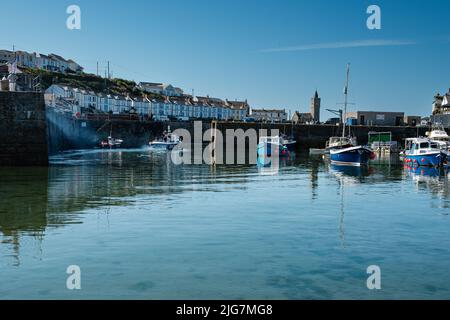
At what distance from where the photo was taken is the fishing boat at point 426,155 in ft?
132

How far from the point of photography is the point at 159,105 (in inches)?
5192

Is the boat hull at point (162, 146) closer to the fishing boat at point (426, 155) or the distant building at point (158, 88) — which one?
the fishing boat at point (426, 155)

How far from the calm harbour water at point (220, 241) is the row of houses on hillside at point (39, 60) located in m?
130

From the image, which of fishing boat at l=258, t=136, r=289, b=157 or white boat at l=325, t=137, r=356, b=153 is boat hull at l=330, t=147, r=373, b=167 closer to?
white boat at l=325, t=137, r=356, b=153

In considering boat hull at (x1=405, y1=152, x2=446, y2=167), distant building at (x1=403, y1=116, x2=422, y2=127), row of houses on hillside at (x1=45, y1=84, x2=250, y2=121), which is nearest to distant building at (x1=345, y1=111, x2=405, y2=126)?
distant building at (x1=403, y1=116, x2=422, y2=127)

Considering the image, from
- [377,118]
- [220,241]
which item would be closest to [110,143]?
[377,118]

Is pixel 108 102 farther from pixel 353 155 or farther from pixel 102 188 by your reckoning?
pixel 102 188

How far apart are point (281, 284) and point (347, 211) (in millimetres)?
9093

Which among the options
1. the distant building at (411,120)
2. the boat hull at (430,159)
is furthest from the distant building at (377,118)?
the boat hull at (430,159)

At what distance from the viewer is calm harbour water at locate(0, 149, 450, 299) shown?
8.92m

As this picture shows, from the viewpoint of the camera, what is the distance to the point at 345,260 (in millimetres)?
10750

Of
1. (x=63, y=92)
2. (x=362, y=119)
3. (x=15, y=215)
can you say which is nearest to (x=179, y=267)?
(x=15, y=215)

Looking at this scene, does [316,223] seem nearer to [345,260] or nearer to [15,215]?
[345,260]

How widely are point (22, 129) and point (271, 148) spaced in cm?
2777
